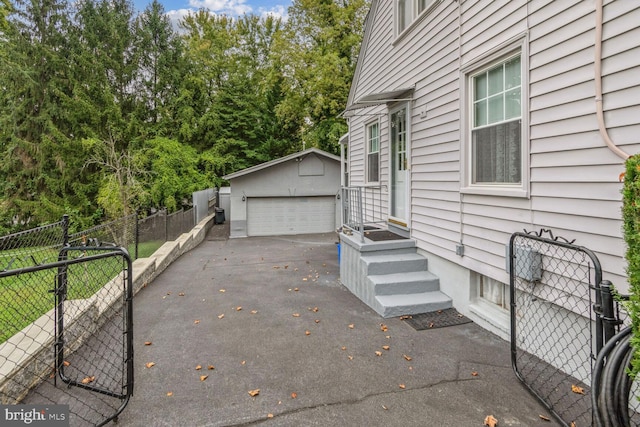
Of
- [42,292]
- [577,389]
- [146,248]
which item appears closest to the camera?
[577,389]

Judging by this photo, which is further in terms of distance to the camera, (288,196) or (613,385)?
(288,196)

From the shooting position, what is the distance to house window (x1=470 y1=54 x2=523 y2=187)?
3607mm

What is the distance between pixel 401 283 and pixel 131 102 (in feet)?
69.9

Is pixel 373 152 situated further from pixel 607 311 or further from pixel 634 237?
pixel 634 237

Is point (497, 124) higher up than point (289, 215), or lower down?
higher up

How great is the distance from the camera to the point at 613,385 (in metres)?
1.89

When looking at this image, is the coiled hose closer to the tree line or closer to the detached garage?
the detached garage

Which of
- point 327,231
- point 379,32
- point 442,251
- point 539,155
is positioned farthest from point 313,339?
point 327,231

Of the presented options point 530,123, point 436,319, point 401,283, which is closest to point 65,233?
point 401,283

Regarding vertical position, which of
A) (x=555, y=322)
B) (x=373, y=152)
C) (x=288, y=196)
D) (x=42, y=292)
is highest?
(x=373, y=152)

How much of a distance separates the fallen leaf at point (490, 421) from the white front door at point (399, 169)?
11.6 ft

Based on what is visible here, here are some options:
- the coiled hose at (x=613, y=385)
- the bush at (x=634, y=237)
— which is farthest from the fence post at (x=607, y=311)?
the bush at (x=634, y=237)

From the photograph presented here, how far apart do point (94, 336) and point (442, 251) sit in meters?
4.41

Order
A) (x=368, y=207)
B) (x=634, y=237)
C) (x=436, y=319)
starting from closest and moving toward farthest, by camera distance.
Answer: (x=634, y=237), (x=436, y=319), (x=368, y=207)
